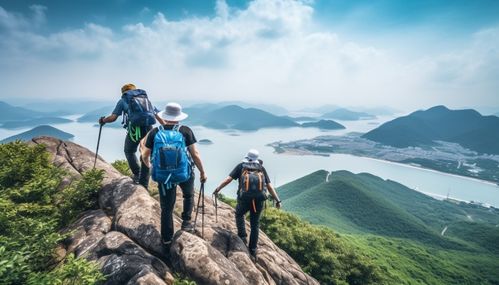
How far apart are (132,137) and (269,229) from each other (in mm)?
13407

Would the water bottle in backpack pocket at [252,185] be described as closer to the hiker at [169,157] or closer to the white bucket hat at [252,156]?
the white bucket hat at [252,156]

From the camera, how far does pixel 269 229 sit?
19.1 m

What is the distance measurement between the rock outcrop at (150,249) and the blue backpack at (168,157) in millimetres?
1724

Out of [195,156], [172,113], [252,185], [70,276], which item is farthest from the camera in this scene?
[252,185]

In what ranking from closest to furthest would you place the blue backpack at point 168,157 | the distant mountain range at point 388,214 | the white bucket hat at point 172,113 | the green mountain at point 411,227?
the blue backpack at point 168,157 → the white bucket hat at point 172,113 → the green mountain at point 411,227 → the distant mountain range at point 388,214

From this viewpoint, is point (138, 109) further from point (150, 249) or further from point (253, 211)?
point (253, 211)

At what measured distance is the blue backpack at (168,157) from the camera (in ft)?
19.8

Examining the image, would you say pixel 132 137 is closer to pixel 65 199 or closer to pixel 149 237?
pixel 65 199

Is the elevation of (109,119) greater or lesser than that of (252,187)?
greater

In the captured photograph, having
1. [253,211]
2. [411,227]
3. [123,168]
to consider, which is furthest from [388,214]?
[253,211]

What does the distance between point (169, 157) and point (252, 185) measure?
2945mm

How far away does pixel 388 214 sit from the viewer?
5027 inches

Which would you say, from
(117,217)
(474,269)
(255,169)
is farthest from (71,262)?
(474,269)

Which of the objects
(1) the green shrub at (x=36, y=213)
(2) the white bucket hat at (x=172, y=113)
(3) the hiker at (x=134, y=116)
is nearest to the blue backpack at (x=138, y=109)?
(3) the hiker at (x=134, y=116)
